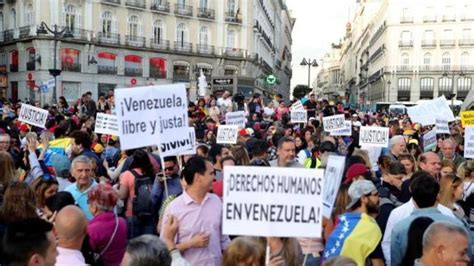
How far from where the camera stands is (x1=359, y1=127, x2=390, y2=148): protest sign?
11.5 meters

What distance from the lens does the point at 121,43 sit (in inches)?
2114

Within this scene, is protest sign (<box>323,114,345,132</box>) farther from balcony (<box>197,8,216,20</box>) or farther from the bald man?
balcony (<box>197,8,216,20</box>)

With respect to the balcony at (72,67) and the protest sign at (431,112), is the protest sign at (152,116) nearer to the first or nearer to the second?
the protest sign at (431,112)

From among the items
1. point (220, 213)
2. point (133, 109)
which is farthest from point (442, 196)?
point (133, 109)

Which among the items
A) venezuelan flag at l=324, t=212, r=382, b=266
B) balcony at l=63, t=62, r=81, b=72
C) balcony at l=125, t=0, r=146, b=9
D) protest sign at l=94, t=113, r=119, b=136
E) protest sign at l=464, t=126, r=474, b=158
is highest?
balcony at l=125, t=0, r=146, b=9

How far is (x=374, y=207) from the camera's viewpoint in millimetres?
5355

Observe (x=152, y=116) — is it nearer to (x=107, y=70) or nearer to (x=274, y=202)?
(x=274, y=202)

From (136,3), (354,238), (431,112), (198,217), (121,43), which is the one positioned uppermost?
(136,3)

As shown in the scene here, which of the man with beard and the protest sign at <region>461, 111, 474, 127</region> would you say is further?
the protest sign at <region>461, 111, 474, 127</region>

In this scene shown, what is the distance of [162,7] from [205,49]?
580 centimetres

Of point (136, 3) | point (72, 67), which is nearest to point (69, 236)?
point (72, 67)

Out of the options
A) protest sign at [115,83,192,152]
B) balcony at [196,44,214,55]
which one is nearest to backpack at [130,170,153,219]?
protest sign at [115,83,192,152]

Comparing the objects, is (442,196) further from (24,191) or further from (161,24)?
(161,24)

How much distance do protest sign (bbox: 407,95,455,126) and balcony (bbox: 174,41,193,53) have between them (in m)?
45.4
